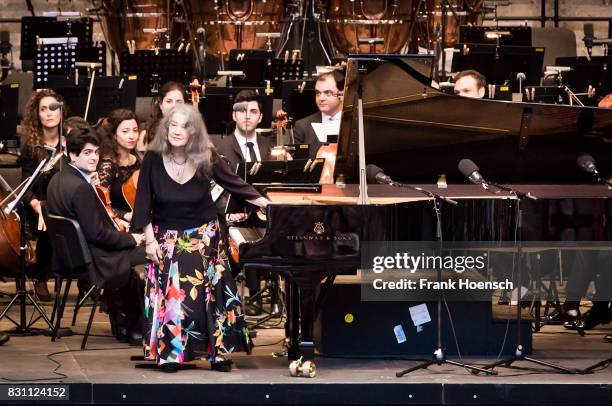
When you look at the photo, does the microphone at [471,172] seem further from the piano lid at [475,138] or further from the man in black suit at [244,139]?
the man in black suit at [244,139]

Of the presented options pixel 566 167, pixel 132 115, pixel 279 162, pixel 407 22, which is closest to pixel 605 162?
pixel 566 167

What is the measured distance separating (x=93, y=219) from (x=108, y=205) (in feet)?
1.95

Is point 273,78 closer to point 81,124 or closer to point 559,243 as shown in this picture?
point 81,124

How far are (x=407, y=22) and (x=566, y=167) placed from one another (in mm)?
5916

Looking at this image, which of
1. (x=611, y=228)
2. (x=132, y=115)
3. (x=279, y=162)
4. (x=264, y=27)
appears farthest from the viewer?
(x=264, y=27)

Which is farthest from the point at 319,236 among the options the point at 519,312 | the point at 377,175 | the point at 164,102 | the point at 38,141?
the point at 38,141

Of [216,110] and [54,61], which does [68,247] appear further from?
[54,61]

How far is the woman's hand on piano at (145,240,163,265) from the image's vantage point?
6.36m

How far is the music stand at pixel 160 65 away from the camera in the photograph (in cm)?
1042

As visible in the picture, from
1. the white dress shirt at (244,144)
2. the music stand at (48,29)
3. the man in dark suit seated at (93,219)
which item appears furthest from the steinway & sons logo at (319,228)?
the music stand at (48,29)

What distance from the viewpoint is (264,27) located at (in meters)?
12.8

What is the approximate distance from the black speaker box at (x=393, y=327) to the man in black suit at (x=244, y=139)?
5.36 feet

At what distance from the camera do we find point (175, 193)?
638 centimetres

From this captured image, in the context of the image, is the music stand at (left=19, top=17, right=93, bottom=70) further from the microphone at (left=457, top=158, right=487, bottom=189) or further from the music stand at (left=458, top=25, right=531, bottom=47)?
the microphone at (left=457, top=158, right=487, bottom=189)
